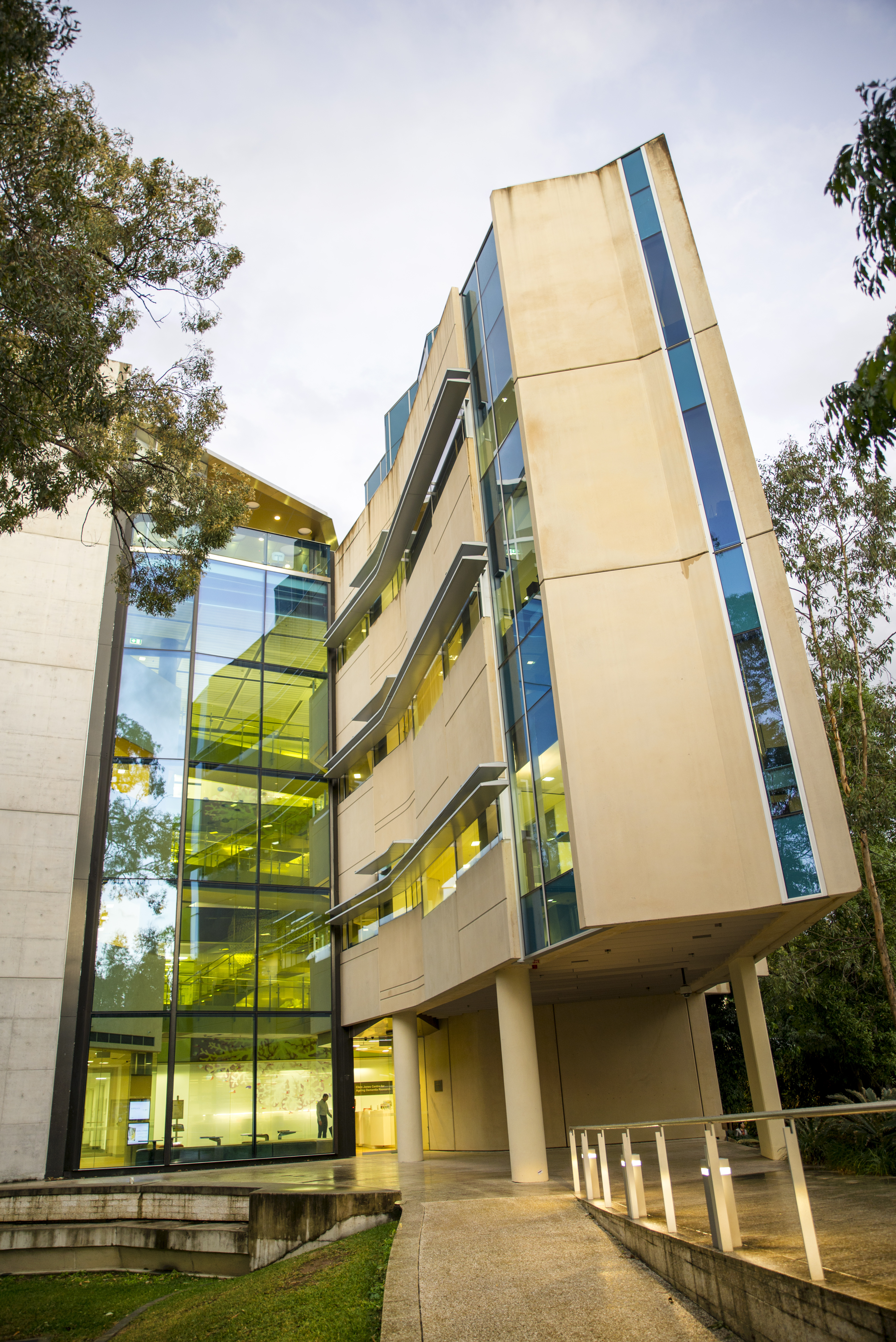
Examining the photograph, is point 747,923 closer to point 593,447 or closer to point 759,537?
point 759,537

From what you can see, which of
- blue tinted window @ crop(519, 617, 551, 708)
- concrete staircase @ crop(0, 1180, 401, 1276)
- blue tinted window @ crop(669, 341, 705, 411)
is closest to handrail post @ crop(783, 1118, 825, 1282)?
concrete staircase @ crop(0, 1180, 401, 1276)

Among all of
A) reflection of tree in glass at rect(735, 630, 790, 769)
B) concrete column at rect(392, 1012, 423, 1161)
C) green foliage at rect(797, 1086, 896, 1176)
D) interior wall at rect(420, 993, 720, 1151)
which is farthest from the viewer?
interior wall at rect(420, 993, 720, 1151)

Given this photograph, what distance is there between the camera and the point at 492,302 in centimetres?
1605

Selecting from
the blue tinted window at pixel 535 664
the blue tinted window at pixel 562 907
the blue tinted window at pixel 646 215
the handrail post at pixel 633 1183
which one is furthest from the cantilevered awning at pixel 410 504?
the handrail post at pixel 633 1183

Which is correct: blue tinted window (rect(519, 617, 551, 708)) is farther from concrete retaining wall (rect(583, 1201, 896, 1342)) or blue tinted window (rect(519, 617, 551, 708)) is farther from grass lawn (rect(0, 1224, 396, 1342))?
concrete retaining wall (rect(583, 1201, 896, 1342))

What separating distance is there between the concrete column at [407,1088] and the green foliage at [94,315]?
11.7 metres

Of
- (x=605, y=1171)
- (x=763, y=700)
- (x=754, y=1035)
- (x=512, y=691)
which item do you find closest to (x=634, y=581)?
(x=763, y=700)

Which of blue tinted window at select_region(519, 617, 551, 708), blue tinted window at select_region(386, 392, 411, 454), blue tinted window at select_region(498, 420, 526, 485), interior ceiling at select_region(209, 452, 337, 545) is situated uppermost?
blue tinted window at select_region(386, 392, 411, 454)

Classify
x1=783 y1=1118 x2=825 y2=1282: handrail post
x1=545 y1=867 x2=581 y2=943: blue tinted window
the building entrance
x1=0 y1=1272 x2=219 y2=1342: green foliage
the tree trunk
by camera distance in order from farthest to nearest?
the building entrance, the tree trunk, x1=545 y1=867 x2=581 y2=943: blue tinted window, x1=0 y1=1272 x2=219 y2=1342: green foliage, x1=783 y1=1118 x2=825 y2=1282: handrail post

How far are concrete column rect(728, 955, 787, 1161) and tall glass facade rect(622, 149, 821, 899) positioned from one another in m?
5.68

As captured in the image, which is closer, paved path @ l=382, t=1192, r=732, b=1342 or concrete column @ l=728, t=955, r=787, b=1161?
paved path @ l=382, t=1192, r=732, b=1342

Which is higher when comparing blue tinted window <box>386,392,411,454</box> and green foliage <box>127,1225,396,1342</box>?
blue tinted window <box>386,392,411,454</box>

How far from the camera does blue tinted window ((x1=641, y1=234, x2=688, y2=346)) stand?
13859mm

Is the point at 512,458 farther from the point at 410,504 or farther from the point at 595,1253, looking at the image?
the point at 595,1253
